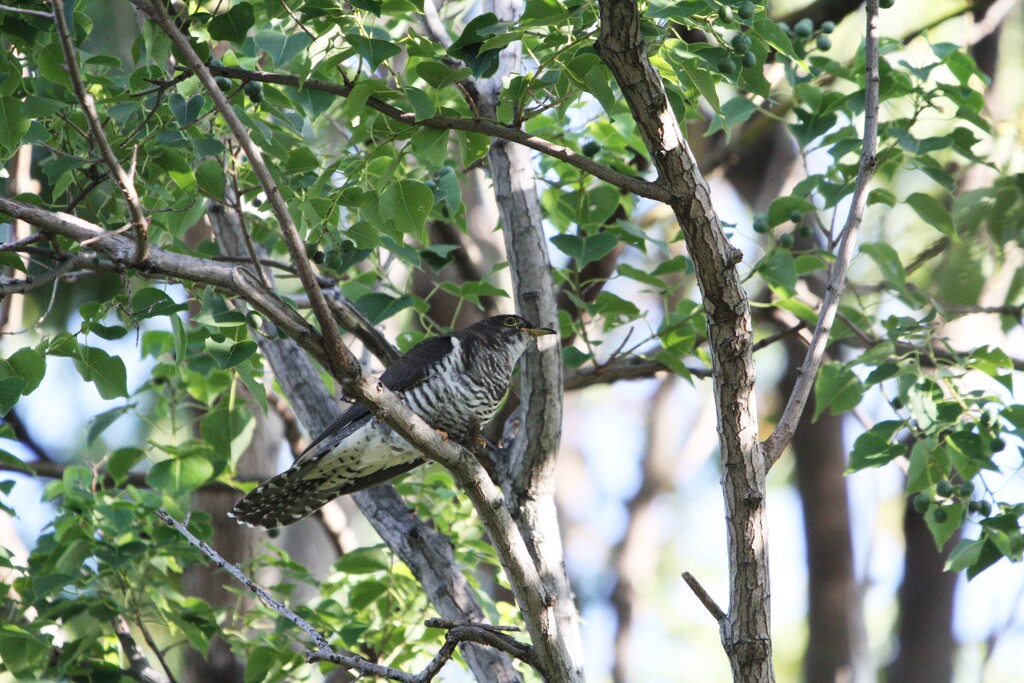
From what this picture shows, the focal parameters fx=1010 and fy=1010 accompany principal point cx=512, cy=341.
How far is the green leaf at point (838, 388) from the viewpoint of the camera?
3.95 m

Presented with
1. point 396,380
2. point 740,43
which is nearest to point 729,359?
point 740,43

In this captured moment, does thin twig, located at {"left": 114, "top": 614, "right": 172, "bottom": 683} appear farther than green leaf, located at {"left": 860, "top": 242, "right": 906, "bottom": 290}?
Yes

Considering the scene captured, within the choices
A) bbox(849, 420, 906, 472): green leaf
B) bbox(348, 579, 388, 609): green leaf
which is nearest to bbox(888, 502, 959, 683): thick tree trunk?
bbox(849, 420, 906, 472): green leaf

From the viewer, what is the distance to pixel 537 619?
2.89m

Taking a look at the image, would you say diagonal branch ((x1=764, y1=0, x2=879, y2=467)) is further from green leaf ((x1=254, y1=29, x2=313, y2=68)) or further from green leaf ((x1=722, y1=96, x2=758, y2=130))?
green leaf ((x1=254, y1=29, x2=313, y2=68))

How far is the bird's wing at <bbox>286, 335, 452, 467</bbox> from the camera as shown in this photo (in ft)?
14.0

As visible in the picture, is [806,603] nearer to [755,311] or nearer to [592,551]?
[755,311]

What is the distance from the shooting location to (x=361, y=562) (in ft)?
14.5

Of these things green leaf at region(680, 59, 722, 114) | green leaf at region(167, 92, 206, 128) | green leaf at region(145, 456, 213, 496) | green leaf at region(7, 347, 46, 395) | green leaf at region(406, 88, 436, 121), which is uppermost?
green leaf at region(680, 59, 722, 114)

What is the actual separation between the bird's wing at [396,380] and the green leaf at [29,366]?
4.46ft

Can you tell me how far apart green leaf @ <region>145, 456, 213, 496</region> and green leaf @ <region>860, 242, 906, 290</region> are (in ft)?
8.86

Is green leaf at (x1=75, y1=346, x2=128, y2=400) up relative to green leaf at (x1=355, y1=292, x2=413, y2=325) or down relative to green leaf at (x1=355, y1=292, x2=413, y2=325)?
down

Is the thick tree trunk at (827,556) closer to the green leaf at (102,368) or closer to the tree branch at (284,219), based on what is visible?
the green leaf at (102,368)

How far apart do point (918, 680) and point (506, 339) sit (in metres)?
3.54
